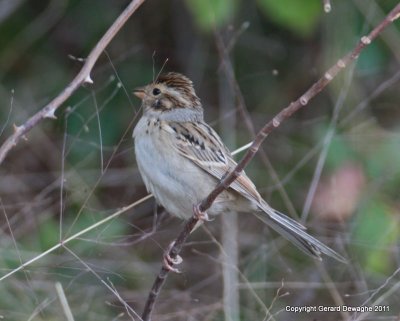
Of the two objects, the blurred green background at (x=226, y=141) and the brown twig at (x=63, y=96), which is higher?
the brown twig at (x=63, y=96)

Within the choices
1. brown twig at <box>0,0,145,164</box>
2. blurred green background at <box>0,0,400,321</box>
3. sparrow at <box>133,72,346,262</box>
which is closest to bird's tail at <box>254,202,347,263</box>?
sparrow at <box>133,72,346,262</box>

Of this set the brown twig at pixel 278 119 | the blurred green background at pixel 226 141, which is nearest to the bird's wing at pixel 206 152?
the blurred green background at pixel 226 141

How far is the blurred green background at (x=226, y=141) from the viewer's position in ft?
13.1

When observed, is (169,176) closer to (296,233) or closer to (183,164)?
(183,164)

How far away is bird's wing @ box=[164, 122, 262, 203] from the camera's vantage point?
11.8 ft

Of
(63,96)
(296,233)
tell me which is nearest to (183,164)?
(296,233)

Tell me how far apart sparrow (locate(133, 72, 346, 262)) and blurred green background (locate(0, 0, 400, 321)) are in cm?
16

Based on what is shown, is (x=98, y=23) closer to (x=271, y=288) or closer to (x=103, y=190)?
(x=103, y=190)

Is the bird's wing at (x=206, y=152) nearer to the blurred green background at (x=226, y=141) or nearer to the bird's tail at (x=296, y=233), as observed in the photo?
the bird's tail at (x=296, y=233)

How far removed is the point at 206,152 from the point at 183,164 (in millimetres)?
128

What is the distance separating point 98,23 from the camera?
540 centimetres

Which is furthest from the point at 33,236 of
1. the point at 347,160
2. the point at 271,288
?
the point at 347,160

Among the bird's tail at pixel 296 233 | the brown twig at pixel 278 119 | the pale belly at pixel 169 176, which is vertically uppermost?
the brown twig at pixel 278 119

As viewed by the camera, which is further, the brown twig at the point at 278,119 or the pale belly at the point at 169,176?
the pale belly at the point at 169,176
